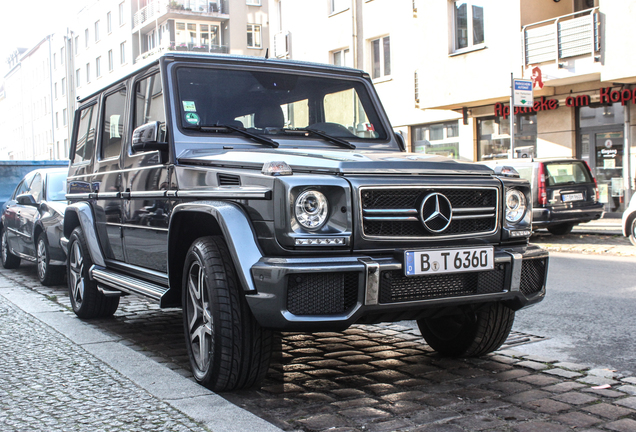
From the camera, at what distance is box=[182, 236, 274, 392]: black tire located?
3.93 metres

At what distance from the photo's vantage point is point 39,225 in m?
9.88

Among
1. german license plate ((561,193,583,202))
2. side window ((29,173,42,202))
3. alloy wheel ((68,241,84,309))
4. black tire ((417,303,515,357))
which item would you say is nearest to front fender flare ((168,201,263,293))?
black tire ((417,303,515,357))

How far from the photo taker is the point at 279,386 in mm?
4402

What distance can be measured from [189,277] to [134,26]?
175ft

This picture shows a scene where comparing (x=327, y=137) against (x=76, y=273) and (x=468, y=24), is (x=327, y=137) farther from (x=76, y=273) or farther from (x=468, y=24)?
(x=468, y=24)

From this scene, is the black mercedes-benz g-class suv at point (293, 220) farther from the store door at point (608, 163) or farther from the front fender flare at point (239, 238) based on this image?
the store door at point (608, 163)

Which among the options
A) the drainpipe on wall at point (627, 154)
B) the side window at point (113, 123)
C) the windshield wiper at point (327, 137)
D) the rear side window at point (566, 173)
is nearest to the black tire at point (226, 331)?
the windshield wiper at point (327, 137)

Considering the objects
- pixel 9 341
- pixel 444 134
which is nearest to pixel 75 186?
pixel 9 341

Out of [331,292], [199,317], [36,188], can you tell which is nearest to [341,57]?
[36,188]

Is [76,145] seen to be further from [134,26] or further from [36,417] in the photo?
[134,26]

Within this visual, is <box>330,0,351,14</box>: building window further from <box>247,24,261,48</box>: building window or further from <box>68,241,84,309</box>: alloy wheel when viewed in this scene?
<box>247,24,261,48</box>: building window

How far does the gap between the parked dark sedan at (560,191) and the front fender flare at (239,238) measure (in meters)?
11.7

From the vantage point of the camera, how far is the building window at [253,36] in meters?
51.7

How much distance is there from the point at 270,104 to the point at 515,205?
186 cm
